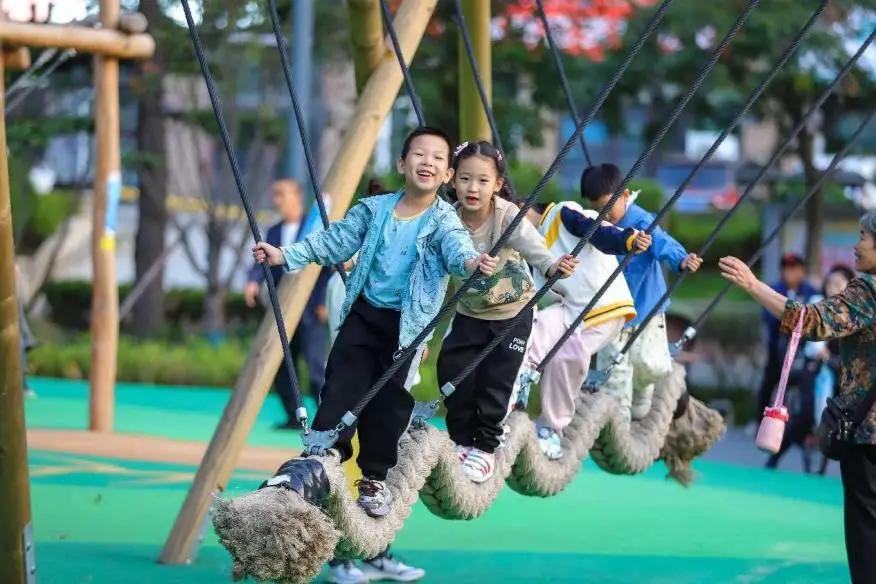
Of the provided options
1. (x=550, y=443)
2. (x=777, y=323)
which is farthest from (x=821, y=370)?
(x=550, y=443)

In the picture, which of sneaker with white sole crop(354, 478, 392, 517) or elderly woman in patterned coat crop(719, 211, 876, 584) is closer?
sneaker with white sole crop(354, 478, 392, 517)

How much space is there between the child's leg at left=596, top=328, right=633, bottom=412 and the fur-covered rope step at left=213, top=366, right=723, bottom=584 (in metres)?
0.14

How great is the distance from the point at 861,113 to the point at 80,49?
9.05 meters

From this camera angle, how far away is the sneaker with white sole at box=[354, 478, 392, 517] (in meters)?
4.56

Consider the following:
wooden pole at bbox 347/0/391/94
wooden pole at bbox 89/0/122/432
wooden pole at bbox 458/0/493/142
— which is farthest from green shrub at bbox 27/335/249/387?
wooden pole at bbox 347/0/391/94

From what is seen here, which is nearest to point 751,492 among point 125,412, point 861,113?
point 125,412

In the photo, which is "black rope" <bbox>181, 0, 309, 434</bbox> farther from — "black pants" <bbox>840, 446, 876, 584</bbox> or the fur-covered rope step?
"black pants" <bbox>840, 446, 876, 584</bbox>

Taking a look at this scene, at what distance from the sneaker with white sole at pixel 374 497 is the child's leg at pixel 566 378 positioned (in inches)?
58.1

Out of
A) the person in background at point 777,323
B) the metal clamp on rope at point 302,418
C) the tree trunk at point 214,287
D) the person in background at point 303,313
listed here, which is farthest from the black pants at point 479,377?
the tree trunk at point 214,287

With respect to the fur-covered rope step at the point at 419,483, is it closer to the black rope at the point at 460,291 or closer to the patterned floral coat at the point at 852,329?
the black rope at the point at 460,291

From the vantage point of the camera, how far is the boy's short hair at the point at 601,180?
5988 millimetres

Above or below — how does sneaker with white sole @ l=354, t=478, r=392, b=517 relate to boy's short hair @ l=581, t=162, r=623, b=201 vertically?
below

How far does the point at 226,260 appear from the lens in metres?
28.0

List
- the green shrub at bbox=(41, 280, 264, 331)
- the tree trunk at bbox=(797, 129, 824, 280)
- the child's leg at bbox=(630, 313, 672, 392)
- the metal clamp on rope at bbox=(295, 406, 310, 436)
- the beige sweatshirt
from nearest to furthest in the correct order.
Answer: the metal clamp on rope at bbox=(295, 406, 310, 436)
the beige sweatshirt
the child's leg at bbox=(630, 313, 672, 392)
the tree trunk at bbox=(797, 129, 824, 280)
the green shrub at bbox=(41, 280, 264, 331)
